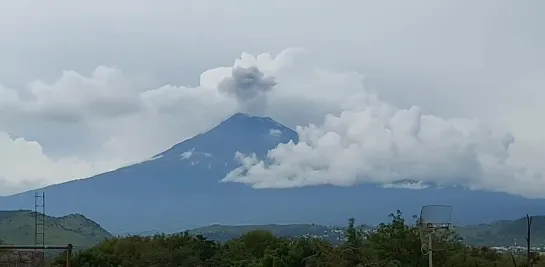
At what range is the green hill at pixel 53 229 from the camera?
5750cm

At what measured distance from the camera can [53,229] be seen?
64938 millimetres

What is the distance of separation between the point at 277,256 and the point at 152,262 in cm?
710

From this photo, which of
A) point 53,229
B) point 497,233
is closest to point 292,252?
point 497,233

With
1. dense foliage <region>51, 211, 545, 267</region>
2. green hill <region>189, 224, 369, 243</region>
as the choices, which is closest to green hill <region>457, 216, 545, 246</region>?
green hill <region>189, 224, 369, 243</region>

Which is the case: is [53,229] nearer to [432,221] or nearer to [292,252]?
[292,252]

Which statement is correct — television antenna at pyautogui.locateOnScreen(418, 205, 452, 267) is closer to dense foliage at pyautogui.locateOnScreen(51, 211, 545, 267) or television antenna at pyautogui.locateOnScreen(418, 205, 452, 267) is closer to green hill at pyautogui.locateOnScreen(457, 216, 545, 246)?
dense foliage at pyautogui.locateOnScreen(51, 211, 545, 267)

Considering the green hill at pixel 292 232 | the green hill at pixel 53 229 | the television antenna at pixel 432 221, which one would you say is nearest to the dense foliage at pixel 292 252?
the green hill at pixel 292 232

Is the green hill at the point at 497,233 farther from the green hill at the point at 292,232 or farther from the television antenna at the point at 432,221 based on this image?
the television antenna at the point at 432,221

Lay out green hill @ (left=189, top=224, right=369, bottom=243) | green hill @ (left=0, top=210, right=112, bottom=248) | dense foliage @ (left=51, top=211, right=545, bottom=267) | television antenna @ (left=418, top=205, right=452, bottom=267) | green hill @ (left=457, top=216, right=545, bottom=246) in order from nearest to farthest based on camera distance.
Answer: television antenna @ (left=418, top=205, right=452, bottom=267) → dense foliage @ (left=51, top=211, right=545, bottom=267) → green hill @ (left=189, top=224, right=369, bottom=243) → green hill @ (left=457, top=216, right=545, bottom=246) → green hill @ (left=0, top=210, right=112, bottom=248)

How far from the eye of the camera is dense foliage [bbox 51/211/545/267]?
83.9ft

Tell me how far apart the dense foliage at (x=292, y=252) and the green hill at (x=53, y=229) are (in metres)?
20.5

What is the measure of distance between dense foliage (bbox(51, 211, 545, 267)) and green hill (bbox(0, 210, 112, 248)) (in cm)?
2045

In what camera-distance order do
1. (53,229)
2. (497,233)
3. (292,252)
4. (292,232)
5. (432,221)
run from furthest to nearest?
(292,232)
(53,229)
(497,233)
(292,252)
(432,221)

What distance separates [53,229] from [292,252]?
1646 inches
